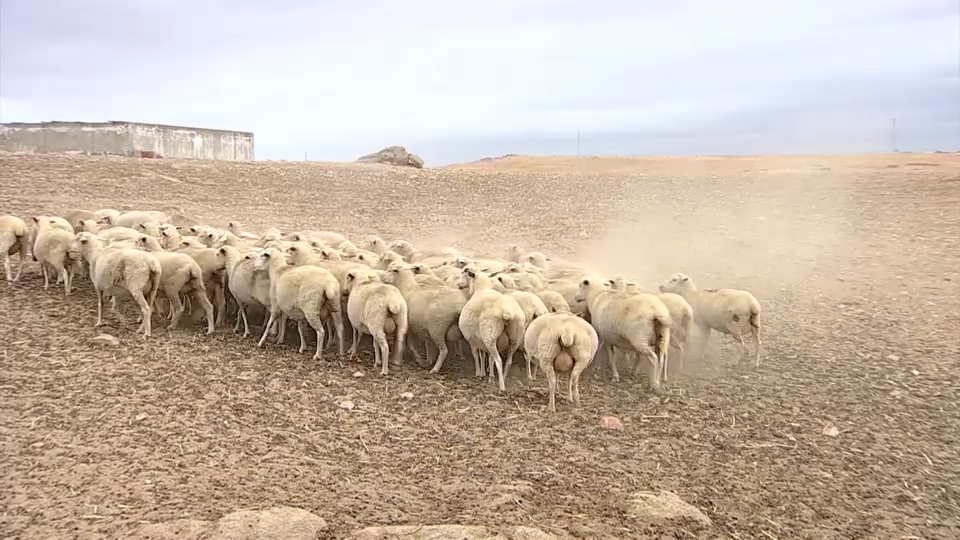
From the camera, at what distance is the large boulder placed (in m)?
34.2

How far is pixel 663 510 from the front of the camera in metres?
5.14

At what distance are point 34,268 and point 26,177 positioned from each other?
835 centimetres

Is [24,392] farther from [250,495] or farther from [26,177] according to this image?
[26,177]

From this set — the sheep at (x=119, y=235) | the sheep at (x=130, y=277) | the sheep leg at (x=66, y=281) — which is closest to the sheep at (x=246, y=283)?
the sheep at (x=130, y=277)

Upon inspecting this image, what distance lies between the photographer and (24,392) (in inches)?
257

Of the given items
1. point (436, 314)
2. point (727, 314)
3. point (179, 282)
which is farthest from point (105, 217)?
point (727, 314)

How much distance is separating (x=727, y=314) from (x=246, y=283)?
556 cm

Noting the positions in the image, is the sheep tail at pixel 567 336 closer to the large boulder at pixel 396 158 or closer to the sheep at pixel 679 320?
the sheep at pixel 679 320

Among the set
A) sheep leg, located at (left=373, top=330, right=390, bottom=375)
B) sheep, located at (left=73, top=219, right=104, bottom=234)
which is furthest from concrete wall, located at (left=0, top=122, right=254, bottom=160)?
sheep leg, located at (left=373, top=330, right=390, bottom=375)

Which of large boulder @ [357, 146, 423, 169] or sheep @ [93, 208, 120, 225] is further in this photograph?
large boulder @ [357, 146, 423, 169]

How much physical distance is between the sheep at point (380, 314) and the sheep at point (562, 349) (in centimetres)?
151

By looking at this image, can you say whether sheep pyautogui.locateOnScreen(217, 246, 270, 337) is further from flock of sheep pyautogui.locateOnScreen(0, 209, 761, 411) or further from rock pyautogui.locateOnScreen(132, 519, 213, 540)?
rock pyautogui.locateOnScreen(132, 519, 213, 540)

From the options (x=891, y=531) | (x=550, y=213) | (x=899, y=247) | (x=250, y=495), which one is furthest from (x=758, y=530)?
(x=550, y=213)

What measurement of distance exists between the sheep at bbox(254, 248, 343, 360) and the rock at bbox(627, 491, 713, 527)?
413cm
